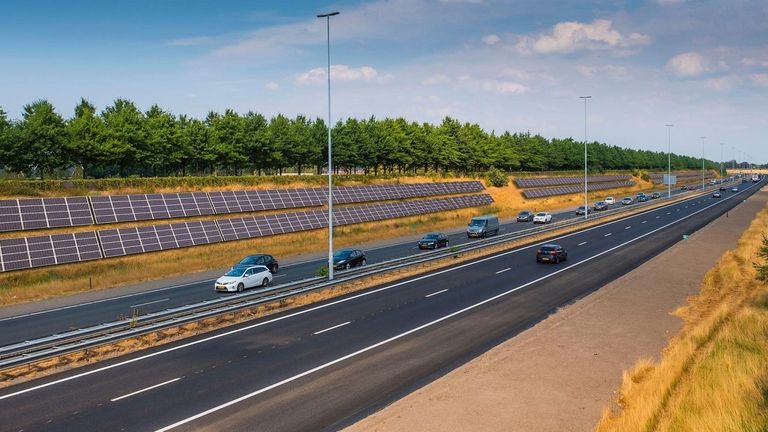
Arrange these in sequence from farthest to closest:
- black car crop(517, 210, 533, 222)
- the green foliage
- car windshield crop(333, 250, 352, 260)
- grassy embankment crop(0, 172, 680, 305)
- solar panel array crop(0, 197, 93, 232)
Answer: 1. the green foliage
2. black car crop(517, 210, 533, 222)
3. car windshield crop(333, 250, 352, 260)
4. solar panel array crop(0, 197, 93, 232)
5. grassy embankment crop(0, 172, 680, 305)

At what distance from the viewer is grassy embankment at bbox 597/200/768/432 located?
1270cm

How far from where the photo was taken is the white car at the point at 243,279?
29.6m

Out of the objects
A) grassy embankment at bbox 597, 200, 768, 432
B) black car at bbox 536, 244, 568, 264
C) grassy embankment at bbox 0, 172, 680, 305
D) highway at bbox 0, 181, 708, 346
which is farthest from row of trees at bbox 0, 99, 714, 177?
grassy embankment at bbox 597, 200, 768, 432

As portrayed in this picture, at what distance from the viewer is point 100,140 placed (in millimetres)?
48906

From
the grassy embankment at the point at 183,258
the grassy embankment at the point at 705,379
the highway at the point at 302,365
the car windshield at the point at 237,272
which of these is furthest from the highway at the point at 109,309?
the grassy embankment at the point at 705,379

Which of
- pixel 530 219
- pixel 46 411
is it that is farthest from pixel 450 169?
pixel 46 411

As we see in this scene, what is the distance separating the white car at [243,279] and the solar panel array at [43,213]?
15166 mm

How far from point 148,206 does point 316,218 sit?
15.8 m

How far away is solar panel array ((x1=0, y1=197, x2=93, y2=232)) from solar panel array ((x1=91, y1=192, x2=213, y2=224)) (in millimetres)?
981

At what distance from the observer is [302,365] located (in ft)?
58.1

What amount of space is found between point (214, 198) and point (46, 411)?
36726mm

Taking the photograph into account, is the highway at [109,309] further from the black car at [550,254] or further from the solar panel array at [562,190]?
the solar panel array at [562,190]

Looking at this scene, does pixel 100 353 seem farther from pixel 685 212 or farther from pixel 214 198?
pixel 685 212

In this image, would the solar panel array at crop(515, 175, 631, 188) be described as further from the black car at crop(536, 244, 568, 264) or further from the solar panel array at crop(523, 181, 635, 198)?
the black car at crop(536, 244, 568, 264)
